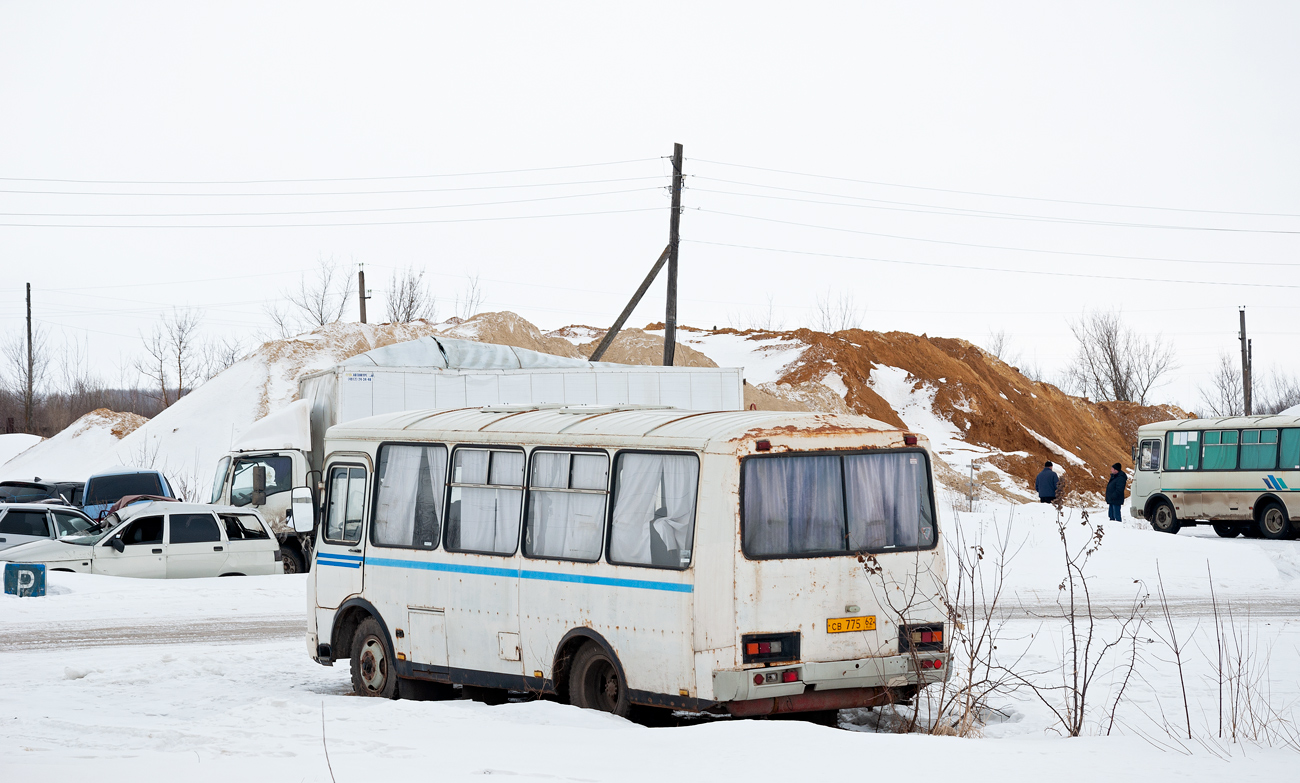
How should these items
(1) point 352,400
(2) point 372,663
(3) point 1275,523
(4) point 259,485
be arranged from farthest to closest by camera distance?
(3) point 1275,523, (4) point 259,485, (1) point 352,400, (2) point 372,663

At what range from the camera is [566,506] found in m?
9.34

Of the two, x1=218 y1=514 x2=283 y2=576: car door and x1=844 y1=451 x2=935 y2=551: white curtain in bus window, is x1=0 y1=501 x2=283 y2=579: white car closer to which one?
x1=218 y1=514 x2=283 y2=576: car door

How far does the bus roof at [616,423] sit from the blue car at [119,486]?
21301 millimetres

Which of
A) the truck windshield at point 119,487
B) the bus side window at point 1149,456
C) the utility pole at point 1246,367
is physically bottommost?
the truck windshield at point 119,487

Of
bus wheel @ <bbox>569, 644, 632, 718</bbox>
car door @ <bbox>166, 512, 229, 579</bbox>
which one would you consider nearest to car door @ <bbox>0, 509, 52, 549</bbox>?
car door @ <bbox>166, 512, 229, 579</bbox>

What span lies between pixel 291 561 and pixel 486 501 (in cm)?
1317

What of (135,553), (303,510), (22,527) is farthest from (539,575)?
(22,527)

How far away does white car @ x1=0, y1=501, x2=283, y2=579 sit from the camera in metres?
19.4

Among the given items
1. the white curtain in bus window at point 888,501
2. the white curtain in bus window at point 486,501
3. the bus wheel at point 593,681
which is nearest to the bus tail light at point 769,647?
the white curtain in bus window at point 888,501

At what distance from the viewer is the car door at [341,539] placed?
11062mm

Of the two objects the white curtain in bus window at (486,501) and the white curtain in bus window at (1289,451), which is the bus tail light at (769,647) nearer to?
the white curtain in bus window at (486,501)

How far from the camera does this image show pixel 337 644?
1125cm

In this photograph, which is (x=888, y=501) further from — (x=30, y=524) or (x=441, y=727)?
(x=30, y=524)

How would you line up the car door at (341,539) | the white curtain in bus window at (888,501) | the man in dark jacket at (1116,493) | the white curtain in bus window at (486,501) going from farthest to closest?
the man in dark jacket at (1116,493) → the car door at (341,539) → the white curtain in bus window at (486,501) → the white curtain in bus window at (888,501)
